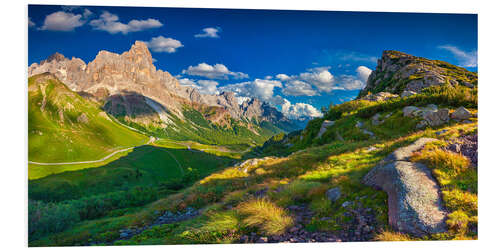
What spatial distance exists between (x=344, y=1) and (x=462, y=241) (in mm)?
11682

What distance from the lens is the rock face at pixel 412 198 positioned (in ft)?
18.8

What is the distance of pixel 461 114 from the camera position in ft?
51.5

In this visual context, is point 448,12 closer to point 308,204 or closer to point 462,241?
point 462,241

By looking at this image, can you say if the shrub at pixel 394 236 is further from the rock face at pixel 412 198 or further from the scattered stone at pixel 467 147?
the scattered stone at pixel 467 147

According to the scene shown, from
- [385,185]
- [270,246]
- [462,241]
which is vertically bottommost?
[270,246]

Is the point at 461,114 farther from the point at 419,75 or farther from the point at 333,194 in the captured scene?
the point at 419,75

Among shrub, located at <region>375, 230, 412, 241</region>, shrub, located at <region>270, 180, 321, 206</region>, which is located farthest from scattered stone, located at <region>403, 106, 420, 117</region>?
shrub, located at <region>375, 230, 412, 241</region>

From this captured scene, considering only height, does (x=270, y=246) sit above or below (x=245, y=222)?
below

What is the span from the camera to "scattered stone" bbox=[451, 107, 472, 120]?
50.3ft

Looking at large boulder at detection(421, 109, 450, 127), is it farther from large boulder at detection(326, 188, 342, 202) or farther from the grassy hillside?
the grassy hillside

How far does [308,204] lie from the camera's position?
8.25m

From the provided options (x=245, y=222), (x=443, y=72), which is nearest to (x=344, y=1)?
(x=245, y=222)

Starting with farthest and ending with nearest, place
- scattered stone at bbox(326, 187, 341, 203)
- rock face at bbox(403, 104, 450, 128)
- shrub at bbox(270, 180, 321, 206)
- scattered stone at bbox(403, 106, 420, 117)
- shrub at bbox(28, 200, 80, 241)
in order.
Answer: scattered stone at bbox(403, 106, 420, 117) < rock face at bbox(403, 104, 450, 128) < shrub at bbox(28, 200, 80, 241) < shrub at bbox(270, 180, 321, 206) < scattered stone at bbox(326, 187, 341, 203)

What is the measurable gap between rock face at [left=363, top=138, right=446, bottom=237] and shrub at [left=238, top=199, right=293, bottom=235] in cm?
312
